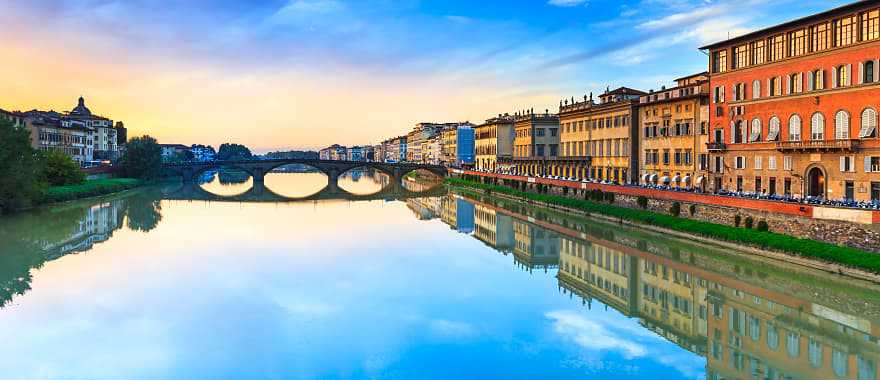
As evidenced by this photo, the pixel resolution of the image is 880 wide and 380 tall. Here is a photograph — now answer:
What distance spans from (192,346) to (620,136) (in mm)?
39699

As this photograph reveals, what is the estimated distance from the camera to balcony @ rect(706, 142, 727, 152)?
118ft

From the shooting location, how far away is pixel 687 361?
1520 centimetres

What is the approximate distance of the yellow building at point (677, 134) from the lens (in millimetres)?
39906

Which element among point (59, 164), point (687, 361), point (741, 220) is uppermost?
point (59, 164)

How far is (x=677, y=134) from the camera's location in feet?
139

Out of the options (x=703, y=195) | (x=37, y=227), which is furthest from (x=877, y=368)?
(x=37, y=227)

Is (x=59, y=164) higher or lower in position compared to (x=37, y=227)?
higher

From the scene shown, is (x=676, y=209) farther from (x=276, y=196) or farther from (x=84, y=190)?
(x=84, y=190)

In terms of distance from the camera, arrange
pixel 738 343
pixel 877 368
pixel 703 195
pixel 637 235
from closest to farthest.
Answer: pixel 877 368 < pixel 738 343 < pixel 703 195 < pixel 637 235

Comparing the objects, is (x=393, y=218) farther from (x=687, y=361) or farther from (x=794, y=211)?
(x=687, y=361)

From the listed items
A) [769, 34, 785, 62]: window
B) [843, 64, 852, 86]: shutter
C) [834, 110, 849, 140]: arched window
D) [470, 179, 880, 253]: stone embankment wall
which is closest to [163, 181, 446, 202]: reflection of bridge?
[470, 179, 880, 253]: stone embankment wall

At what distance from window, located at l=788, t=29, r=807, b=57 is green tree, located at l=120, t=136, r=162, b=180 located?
70.5 metres

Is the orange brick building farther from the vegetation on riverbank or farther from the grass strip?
the grass strip

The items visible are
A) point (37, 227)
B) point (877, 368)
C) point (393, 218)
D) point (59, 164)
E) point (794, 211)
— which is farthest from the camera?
point (59, 164)
